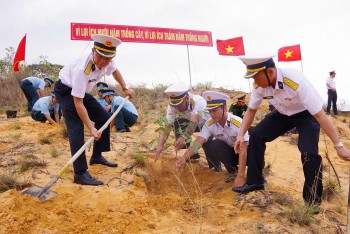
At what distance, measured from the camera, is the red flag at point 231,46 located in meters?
10.7

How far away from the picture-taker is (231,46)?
10.8m

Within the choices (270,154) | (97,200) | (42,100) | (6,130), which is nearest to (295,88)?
(97,200)

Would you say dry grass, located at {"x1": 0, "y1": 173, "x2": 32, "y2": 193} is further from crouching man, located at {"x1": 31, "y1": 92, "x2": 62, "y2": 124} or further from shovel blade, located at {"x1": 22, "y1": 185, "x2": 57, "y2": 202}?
crouching man, located at {"x1": 31, "y1": 92, "x2": 62, "y2": 124}

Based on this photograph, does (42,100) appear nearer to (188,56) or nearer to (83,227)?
(188,56)

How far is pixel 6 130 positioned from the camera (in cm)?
628

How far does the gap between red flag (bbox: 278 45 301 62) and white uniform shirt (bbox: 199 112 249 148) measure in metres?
8.01

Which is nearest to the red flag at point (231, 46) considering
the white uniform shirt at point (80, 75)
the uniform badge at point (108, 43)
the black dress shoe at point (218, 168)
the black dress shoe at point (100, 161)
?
the black dress shoe at point (218, 168)

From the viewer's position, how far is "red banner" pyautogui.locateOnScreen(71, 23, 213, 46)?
9.40 metres

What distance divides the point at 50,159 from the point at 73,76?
144cm

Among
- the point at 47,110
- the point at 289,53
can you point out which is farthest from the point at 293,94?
the point at 289,53

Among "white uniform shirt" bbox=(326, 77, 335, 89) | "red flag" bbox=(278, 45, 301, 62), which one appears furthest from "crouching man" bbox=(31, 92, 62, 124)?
"white uniform shirt" bbox=(326, 77, 335, 89)

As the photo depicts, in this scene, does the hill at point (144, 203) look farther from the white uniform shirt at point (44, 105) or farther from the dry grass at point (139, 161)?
the white uniform shirt at point (44, 105)

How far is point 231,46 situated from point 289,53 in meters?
2.00

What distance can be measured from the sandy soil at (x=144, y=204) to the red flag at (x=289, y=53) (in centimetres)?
727
